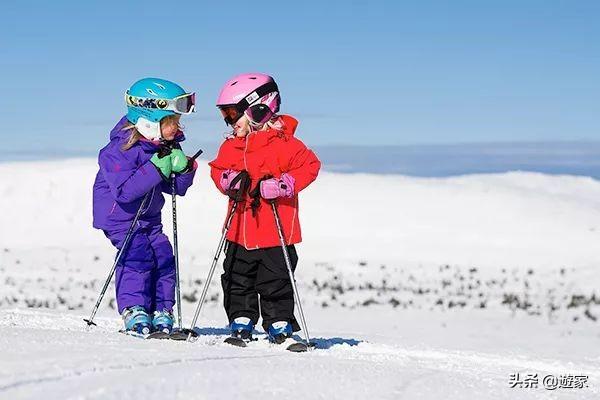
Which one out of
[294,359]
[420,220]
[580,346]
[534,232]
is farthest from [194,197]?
[294,359]

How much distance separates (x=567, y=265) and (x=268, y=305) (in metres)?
12.7

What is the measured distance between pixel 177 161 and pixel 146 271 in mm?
958

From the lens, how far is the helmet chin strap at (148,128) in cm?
738

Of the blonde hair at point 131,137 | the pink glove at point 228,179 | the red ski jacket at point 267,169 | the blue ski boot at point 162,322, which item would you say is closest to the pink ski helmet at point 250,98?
the red ski jacket at point 267,169

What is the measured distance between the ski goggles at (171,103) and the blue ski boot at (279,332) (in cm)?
178

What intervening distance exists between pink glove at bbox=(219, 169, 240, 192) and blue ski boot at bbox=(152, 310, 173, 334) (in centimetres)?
116

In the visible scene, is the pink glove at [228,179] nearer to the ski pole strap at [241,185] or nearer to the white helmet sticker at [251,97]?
the ski pole strap at [241,185]

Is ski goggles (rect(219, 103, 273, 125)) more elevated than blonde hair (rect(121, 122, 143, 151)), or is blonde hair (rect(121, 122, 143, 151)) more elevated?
ski goggles (rect(219, 103, 273, 125))

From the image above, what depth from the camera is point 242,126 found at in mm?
7395

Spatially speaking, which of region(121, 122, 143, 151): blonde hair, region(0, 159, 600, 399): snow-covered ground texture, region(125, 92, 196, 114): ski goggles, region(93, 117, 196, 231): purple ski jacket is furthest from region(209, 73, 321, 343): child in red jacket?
region(121, 122, 143, 151): blonde hair

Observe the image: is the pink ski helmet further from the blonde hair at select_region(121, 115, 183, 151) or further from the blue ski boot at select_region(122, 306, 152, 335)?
the blue ski boot at select_region(122, 306, 152, 335)

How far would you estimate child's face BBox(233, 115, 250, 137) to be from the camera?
24.2ft

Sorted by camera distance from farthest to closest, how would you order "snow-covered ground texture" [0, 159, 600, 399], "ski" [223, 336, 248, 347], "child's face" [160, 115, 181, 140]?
"child's face" [160, 115, 181, 140] → "ski" [223, 336, 248, 347] → "snow-covered ground texture" [0, 159, 600, 399]

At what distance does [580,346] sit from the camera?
1051cm
